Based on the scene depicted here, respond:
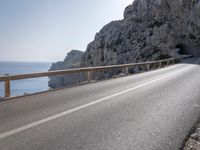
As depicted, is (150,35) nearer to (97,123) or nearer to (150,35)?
(150,35)

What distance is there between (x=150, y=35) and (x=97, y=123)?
72.0 meters

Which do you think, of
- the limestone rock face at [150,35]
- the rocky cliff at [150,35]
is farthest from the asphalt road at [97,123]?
the limestone rock face at [150,35]

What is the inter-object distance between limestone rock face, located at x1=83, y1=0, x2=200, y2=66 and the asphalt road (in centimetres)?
5906

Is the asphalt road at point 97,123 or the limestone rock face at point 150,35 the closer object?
the asphalt road at point 97,123

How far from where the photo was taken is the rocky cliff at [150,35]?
232ft

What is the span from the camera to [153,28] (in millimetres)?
77875

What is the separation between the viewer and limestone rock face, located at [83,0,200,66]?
70.8 meters

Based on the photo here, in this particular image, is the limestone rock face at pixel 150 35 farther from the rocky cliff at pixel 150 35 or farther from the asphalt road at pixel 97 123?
the asphalt road at pixel 97 123

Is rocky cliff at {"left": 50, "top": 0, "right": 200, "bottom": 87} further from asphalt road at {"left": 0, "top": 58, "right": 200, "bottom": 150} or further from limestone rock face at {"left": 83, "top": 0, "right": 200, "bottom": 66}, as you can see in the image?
asphalt road at {"left": 0, "top": 58, "right": 200, "bottom": 150}

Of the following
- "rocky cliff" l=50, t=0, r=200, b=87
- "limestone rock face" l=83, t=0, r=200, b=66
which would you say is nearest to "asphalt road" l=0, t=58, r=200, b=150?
"rocky cliff" l=50, t=0, r=200, b=87

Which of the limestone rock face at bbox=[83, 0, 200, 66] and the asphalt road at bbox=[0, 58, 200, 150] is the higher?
the limestone rock face at bbox=[83, 0, 200, 66]

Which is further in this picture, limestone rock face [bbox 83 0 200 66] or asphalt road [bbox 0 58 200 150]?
limestone rock face [bbox 83 0 200 66]

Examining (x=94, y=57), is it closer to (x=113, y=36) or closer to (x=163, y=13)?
(x=113, y=36)

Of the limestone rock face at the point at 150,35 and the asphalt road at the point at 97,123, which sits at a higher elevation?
the limestone rock face at the point at 150,35
